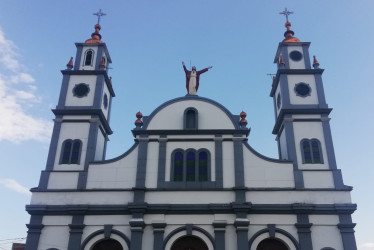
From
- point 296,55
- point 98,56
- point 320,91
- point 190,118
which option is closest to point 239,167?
point 190,118

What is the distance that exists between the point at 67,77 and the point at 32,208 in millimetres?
10183

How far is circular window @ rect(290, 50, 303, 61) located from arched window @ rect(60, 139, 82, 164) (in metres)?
16.7

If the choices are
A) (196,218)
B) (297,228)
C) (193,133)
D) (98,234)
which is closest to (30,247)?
(98,234)

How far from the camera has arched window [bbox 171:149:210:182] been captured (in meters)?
26.5

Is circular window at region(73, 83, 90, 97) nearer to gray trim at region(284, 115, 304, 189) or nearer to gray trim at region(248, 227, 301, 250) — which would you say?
gray trim at region(284, 115, 304, 189)

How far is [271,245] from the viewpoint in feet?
81.3

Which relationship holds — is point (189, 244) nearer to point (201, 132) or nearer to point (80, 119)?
point (201, 132)

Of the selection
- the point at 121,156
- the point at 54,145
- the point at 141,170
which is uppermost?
the point at 54,145

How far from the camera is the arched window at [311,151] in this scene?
2739 centimetres

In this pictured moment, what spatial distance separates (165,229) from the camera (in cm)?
2492

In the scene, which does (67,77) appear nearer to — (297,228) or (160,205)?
(160,205)

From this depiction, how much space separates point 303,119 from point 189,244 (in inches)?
449

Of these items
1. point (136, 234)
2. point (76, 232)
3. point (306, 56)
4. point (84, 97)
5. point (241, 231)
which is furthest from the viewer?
point (306, 56)

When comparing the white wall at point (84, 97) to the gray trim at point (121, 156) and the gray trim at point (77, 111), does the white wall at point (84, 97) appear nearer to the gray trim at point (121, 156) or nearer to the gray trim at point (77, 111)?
the gray trim at point (77, 111)
